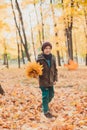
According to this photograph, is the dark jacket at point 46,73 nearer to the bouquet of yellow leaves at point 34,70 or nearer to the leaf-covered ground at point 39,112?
the bouquet of yellow leaves at point 34,70

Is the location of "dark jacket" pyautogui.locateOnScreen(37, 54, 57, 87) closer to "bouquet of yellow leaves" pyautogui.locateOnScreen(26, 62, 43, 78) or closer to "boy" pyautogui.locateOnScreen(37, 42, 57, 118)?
"boy" pyautogui.locateOnScreen(37, 42, 57, 118)

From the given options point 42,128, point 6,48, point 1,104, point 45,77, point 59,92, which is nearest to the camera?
point 42,128

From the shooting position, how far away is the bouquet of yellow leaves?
8.89 m

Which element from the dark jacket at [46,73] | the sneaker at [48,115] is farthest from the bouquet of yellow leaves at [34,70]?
the sneaker at [48,115]

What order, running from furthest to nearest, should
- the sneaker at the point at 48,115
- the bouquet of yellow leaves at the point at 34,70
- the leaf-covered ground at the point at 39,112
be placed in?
the sneaker at the point at 48,115 → the bouquet of yellow leaves at the point at 34,70 → the leaf-covered ground at the point at 39,112

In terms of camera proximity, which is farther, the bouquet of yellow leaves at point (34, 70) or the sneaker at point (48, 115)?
the sneaker at point (48, 115)

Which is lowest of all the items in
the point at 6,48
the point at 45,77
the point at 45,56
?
the point at 6,48

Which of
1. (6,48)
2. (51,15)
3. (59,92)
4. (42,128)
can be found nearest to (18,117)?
(42,128)

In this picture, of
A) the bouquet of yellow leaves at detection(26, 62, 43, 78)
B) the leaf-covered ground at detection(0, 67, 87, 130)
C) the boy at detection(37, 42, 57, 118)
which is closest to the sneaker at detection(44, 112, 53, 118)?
the boy at detection(37, 42, 57, 118)

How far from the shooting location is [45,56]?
9.12m

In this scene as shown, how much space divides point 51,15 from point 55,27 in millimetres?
1504

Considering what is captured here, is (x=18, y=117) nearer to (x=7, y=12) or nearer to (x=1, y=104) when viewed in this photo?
(x=1, y=104)

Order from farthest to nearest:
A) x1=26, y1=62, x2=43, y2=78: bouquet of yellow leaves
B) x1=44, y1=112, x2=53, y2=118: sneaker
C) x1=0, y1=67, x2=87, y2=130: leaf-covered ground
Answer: x1=44, y1=112, x2=53, y2=118: sneaker
x1=26, y1=62, x2=43, y2=78: bouquet of yellow leaves
x1=0, y1=67, x2=87, y2=130: leaf-covered ground

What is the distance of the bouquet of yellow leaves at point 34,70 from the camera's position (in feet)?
29.2
